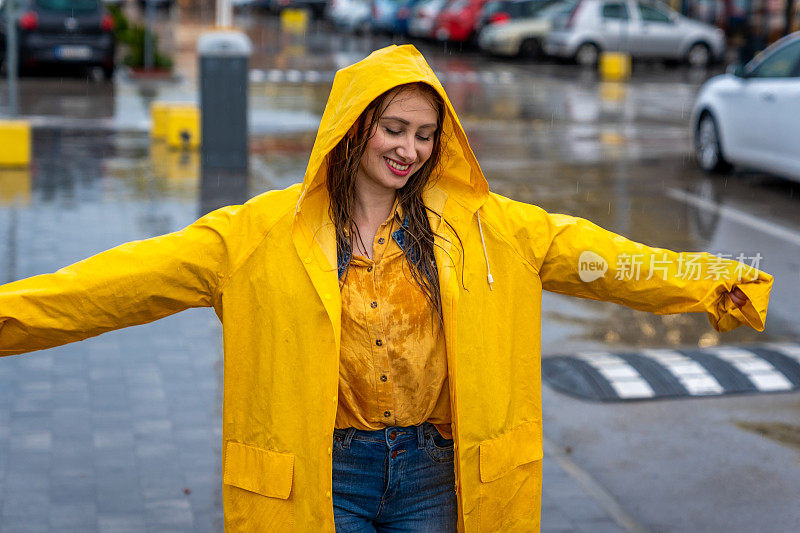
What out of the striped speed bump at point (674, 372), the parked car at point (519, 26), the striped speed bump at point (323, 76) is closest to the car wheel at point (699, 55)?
the parked car at point (519, 26)

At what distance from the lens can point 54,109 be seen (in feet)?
55.5

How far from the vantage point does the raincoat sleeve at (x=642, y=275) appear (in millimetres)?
2910

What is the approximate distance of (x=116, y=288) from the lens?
8.95 feet

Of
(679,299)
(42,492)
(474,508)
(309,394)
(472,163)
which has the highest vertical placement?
(472,163)

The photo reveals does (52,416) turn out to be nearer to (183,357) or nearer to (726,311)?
(183,357)

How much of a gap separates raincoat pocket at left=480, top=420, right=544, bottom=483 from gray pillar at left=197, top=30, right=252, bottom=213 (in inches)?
385

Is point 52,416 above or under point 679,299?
under

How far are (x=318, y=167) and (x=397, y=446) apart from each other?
691 millimetres

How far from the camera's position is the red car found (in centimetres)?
3119

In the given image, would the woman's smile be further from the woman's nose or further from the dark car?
the dark car

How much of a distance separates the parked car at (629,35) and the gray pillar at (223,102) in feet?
51.1

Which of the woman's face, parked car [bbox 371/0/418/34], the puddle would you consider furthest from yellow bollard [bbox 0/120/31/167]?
parked car [bbox 371/0/418/34]

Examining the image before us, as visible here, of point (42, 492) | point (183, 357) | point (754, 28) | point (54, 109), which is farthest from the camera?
point (754, 28)

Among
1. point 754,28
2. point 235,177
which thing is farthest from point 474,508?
point 754,28
